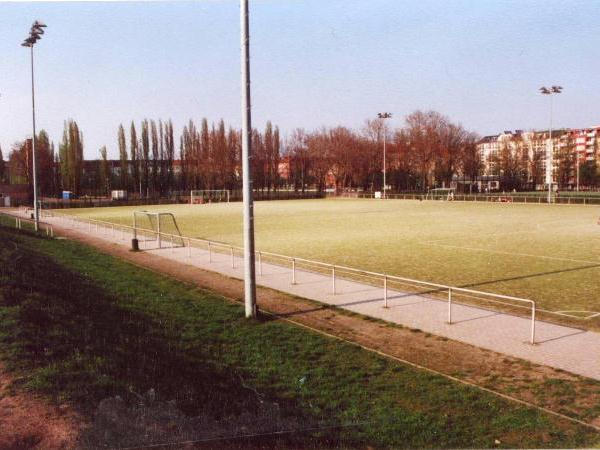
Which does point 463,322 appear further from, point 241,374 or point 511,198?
point 511,198

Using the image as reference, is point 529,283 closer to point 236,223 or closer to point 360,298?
point 360,298

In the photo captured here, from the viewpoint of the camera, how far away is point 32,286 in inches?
539

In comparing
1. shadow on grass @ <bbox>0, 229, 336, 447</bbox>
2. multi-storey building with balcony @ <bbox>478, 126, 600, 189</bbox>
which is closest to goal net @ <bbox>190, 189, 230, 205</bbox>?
multi-storey building with balcony @ <bbox>478, 126, 600, 189</bbox>

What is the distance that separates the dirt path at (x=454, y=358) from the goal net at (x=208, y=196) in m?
72.0

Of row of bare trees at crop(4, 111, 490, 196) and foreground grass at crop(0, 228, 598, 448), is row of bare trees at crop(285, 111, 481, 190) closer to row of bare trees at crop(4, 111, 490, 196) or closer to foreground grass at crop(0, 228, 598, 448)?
row of bare trees at crop(4, 111, 490, 196)

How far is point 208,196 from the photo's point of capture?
90.1 metres

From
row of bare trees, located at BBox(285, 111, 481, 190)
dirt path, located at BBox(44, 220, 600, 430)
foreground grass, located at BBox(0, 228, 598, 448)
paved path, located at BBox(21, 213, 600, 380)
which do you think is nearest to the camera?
foreground grass, located at BBox(0, 228, 598, 448)

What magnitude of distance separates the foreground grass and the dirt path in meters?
0.46

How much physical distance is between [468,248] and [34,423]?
23.1 meters

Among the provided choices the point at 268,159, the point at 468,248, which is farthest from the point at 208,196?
the point at 468,248

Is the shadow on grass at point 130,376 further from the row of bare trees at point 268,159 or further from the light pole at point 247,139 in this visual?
the row of bare trees at point 268,159

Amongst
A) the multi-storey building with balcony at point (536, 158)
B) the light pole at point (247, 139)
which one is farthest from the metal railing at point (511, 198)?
the light pole at point (247, 139)

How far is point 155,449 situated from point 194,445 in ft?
1.46

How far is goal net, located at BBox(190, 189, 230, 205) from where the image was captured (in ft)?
284
